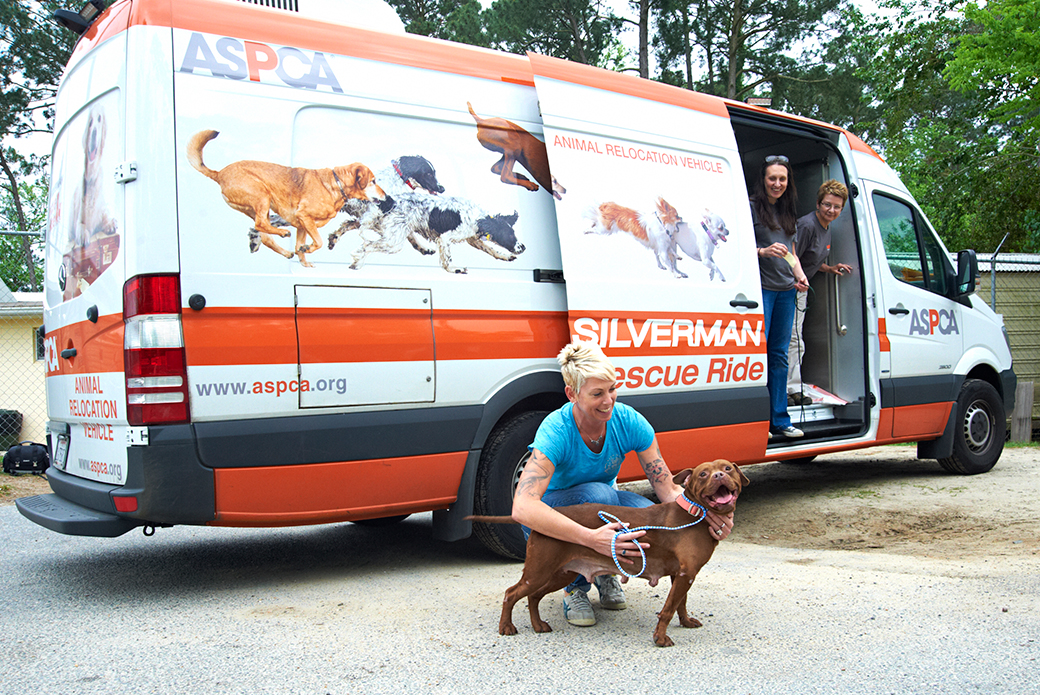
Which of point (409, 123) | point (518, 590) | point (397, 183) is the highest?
point (409, 123)

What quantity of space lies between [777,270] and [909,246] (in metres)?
1.43

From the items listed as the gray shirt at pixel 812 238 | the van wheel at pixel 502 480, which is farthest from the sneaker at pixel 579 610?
the gray shirt at pixel 812 238

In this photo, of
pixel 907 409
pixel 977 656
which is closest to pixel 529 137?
pixel 977 656

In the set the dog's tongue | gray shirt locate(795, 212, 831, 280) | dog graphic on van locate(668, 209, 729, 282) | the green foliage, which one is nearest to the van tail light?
the dog's tongue

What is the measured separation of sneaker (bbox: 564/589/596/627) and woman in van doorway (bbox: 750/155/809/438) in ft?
9.16

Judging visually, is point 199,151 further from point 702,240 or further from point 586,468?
point 702,240

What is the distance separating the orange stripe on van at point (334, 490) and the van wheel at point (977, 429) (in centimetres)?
470

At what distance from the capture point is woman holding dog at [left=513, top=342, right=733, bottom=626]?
2.88m

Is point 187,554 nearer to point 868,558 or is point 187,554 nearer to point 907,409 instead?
point 868,558

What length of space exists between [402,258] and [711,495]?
1.83 meters

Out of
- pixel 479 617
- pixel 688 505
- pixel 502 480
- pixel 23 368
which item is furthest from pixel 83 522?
pixel 23 368

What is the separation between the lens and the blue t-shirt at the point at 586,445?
122 inches

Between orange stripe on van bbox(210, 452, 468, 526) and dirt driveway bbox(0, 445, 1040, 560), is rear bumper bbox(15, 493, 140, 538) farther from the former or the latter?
dirt driveway bbox(0, 445, 1040, 560)

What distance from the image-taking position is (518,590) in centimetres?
300
